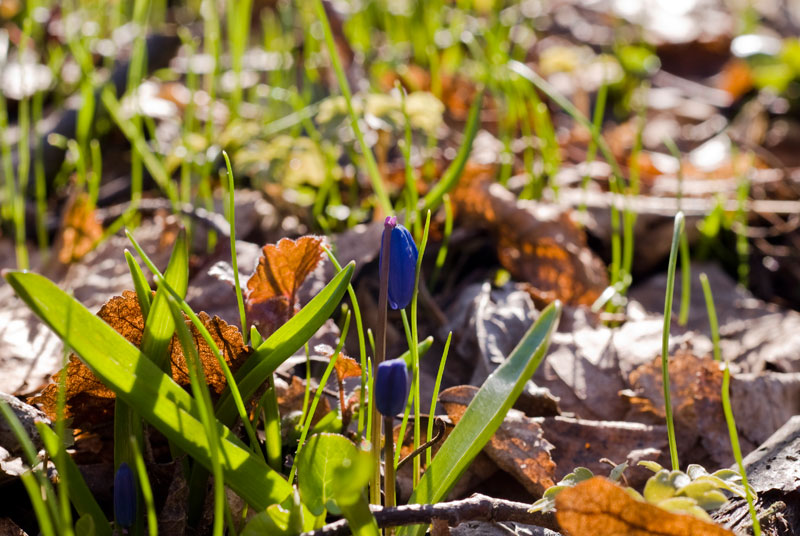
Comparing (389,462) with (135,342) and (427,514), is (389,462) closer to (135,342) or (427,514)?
(427,514)

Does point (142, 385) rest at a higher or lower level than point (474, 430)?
higher

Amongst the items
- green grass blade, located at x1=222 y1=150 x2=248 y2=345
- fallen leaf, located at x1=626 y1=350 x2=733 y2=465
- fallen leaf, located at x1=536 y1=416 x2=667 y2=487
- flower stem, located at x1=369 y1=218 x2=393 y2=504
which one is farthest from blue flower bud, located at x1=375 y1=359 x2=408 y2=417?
fallen leaf, located at x1=626 y1=350 x2=733 y2=465

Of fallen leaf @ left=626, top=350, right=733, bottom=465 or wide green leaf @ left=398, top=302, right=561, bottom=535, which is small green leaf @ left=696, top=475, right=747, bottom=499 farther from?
fallen leaf @ left=626, top=350, right=733, bottom=465

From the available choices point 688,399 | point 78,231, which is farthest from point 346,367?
point 78,231

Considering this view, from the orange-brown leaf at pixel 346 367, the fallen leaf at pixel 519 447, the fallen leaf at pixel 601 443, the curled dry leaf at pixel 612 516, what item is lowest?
the fallen leaf at pixel 601 443

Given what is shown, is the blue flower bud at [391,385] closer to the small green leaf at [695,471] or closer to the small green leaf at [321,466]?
the small green leaf at [321,466]

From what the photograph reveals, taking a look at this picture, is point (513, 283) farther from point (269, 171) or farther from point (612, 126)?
point (612, 126)

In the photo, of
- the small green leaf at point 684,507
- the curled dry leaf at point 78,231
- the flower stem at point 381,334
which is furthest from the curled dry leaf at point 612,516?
the curled dry leaf at point 78,231
